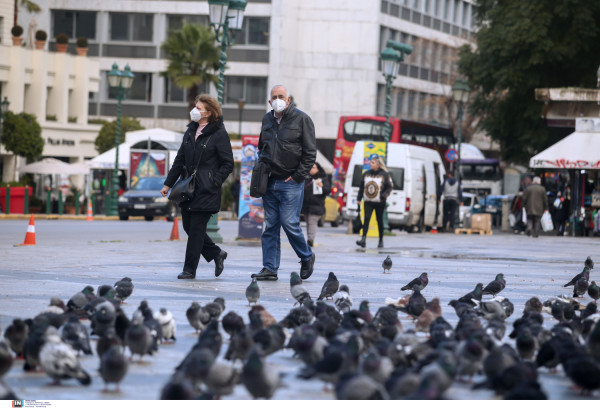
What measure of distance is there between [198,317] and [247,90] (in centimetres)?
6016

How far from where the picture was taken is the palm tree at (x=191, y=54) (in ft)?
189

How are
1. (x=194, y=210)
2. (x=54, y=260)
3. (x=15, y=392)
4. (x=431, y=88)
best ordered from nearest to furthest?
(x=15, y=392), (x=194, y=210), (x=54, y=260), (x=431, y=88)

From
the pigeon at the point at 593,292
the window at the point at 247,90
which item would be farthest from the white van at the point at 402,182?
the window at the point at 247,90

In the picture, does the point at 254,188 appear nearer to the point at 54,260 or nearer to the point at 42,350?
the point at 54,260

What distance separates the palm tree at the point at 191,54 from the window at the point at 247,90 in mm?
9292

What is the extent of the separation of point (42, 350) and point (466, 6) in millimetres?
81219

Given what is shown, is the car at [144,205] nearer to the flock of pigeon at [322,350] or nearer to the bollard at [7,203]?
the bollard at [7,203]

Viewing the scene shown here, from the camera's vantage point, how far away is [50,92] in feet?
189

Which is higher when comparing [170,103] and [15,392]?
[170,103]

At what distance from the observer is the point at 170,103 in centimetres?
6844

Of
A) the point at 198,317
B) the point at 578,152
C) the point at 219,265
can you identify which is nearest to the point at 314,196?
the point at 219,265

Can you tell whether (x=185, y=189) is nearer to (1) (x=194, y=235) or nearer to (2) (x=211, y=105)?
(1) (x=194, y=235)

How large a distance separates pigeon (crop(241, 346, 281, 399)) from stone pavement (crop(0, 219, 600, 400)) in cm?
17

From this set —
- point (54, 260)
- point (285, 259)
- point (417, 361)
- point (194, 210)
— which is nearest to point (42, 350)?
point (417, 361)
